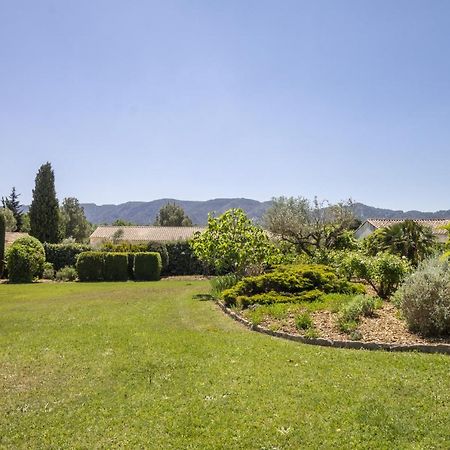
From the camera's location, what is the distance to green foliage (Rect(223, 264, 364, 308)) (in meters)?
13.1

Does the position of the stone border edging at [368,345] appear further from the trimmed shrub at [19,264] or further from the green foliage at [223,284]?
the trimmed shrub at [19,264]

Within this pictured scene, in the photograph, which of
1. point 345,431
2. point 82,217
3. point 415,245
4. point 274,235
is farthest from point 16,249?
point 82,217

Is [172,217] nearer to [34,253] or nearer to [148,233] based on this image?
[148,233]

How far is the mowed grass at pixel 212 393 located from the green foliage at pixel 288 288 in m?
2.97

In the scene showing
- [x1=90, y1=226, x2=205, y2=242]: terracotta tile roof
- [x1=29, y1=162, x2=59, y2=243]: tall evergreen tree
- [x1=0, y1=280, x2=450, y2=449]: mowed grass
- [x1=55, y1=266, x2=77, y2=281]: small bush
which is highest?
[x1=29, y1=162, x2=59, y2=243]: tall evergreen tree

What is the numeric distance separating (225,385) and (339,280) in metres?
8.69

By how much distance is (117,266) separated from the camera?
2667 cm

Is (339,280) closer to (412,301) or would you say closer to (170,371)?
(412,301)

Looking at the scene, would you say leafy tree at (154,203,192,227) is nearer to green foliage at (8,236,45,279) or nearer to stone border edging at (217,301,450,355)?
green foliage at (8,236,45,279)

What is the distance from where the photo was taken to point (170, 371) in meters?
7.18

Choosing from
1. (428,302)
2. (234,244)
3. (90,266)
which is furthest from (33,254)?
(428,302)

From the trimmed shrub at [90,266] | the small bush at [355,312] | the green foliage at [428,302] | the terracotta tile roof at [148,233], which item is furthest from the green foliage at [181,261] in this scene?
the green foliage at [428,302]

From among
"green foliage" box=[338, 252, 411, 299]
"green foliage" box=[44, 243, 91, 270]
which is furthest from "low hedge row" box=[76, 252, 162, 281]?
"green foliage" box=[338, 252, 411, 299]

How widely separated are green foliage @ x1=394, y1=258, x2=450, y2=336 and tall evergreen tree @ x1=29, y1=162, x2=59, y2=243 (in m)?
38.7
